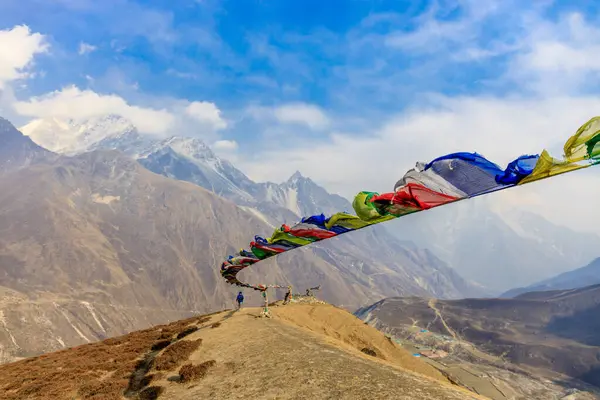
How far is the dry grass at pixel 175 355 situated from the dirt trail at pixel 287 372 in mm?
639

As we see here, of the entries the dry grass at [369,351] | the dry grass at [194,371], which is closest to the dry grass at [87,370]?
the dry grass at [194,371]

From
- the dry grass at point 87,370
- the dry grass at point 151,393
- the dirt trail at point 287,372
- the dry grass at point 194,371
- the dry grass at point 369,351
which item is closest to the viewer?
the dirt trail at point 287,372

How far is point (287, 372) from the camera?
1723 centimetres

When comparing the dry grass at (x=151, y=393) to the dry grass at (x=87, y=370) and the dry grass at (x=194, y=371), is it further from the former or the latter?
the dry grass at (x=87, y=370)

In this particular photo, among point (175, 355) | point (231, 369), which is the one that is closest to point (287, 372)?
point (231, 369)

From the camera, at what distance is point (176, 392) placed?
18.1 metres

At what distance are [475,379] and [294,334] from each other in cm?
10474

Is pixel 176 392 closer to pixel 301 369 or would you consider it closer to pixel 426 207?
pixel 301 369

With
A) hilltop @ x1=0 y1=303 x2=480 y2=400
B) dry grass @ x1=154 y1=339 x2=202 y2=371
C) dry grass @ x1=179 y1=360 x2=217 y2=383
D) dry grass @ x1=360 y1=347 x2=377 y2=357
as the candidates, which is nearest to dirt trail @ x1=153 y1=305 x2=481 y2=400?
hilltop @ x1=0 y1=303 x2=480 y2=400

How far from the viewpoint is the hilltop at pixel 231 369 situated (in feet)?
50.0

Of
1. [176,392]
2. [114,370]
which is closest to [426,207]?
[176,392]

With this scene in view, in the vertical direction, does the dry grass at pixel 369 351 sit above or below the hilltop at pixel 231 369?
below

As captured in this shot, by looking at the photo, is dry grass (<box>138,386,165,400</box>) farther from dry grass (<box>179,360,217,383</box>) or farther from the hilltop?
dry grass (<box>179,360,217,383</box>)

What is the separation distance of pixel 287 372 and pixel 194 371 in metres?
5.79
